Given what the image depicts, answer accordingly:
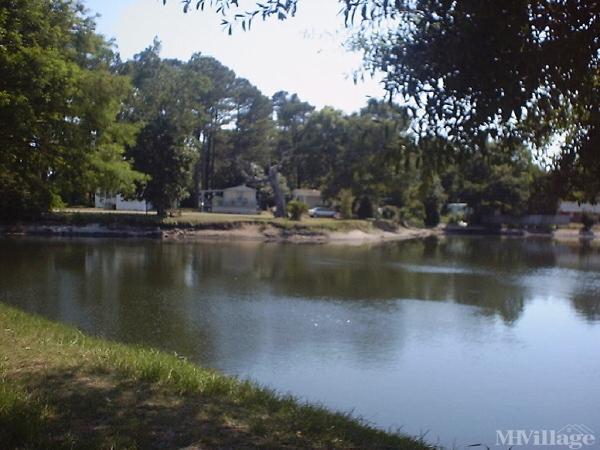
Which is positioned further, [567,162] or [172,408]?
[567,162]

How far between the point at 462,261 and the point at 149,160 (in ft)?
85.4

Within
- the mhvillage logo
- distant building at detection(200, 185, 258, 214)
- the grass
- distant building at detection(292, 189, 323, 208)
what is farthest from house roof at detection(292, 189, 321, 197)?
the mhvillage logo

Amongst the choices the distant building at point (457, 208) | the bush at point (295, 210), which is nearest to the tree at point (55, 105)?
the bush at point (295, 210)

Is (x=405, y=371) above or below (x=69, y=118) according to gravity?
below

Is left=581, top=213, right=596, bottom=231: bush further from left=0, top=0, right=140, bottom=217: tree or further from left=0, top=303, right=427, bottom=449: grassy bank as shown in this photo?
left=0, top=303, right=427, bottom=449: grassy bank

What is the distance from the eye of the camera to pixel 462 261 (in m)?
38.8

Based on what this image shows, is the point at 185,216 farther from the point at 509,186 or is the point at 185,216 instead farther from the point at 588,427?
the point at 588,427

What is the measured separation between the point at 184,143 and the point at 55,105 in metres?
37.8

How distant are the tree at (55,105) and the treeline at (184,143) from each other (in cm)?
4

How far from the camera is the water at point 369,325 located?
10.5m

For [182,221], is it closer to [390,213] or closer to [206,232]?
[206,232]

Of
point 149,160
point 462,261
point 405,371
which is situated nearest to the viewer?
point 405,371

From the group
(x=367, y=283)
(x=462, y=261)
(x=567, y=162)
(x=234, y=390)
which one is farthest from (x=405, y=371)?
(x=462, y=261)

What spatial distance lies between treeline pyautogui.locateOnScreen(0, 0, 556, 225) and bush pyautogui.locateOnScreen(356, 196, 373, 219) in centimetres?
12
